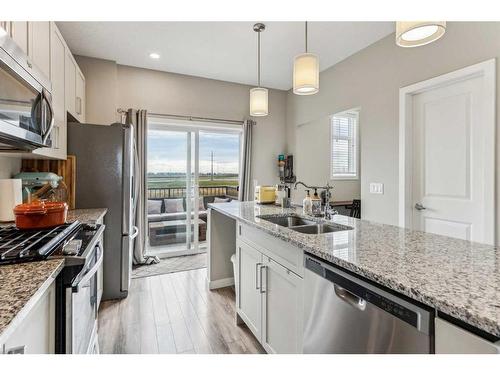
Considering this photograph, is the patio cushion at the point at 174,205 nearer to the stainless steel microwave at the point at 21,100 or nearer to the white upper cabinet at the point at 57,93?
the white upper cabinet at the point at 57,93


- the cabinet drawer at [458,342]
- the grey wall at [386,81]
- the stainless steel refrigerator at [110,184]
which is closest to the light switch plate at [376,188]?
the grey wall at [386,81]

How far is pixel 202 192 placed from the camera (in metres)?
4.39

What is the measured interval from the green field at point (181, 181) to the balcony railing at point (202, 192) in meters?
Result: 0.05

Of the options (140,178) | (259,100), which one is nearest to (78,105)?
(140,178)

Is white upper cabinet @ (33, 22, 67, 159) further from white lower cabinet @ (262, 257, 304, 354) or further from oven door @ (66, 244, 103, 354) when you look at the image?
white lower cabinet @ (262, 257, 304, 354)

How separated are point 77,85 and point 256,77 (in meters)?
2.40

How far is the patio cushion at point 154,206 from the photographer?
4062 mm

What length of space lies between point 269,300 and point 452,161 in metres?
2.09

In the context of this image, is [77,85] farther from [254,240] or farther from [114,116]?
[254,240]

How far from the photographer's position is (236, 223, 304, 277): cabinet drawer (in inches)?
54.2

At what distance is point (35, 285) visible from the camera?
0.85m

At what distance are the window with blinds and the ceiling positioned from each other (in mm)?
1449
